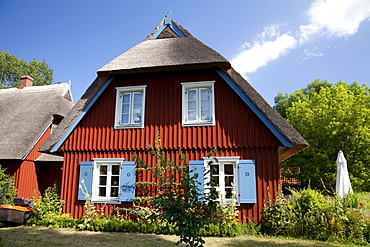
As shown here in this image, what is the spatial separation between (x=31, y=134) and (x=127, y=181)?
301 inches

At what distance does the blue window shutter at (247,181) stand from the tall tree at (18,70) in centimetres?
3508

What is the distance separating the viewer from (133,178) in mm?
9227

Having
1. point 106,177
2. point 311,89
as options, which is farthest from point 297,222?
point 311,89

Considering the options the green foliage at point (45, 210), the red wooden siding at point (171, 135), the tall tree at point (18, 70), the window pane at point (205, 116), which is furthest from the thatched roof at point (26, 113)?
the tall tree at point (18, 70)

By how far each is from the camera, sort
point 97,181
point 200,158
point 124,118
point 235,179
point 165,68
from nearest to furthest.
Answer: point 235,179 < point 200,158 < point 165,68 < point 97,181 < point 124,118

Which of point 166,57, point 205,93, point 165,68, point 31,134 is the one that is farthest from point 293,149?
point 31,134

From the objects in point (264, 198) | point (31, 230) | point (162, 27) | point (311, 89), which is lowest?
point (31, 230)

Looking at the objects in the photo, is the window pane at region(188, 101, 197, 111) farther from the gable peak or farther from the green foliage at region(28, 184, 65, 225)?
the green foliage at region(28, 184, 65, 225)

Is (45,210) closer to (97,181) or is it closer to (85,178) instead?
(85,178)

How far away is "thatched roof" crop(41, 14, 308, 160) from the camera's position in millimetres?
8617

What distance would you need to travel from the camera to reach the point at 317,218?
748 cm

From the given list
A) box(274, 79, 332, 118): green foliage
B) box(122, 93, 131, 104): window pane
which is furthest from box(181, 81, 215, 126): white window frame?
box(274, 79, 332, 118): green foliage

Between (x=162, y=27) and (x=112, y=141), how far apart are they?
5467 mm

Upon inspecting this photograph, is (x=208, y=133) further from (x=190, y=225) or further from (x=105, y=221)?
(x=190, y=225)
